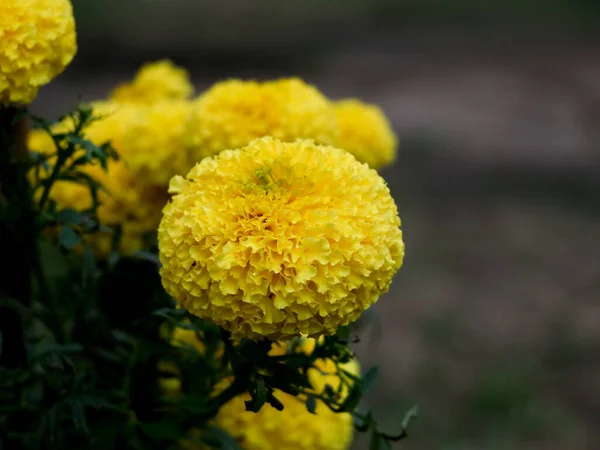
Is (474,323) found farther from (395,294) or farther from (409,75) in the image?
(409,75)

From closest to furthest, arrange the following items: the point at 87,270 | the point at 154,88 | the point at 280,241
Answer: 1. the point at 280,241
2. the point at 87,270
3. the point at 154,88

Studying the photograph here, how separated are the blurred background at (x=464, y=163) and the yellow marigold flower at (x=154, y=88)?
1.66 feet

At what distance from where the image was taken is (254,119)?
1101 millimetres

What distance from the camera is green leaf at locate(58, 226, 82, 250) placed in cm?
87

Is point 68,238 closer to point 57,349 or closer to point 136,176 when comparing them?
point 57,349

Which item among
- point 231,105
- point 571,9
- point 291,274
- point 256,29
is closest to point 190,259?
point 291,274

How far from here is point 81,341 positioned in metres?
1.01

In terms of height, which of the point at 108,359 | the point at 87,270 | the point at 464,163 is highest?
the point at 464,163

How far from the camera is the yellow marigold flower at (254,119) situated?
1.08 metres

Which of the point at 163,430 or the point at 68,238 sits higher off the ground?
the point at 68,238

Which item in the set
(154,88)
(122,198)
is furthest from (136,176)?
(154,88)

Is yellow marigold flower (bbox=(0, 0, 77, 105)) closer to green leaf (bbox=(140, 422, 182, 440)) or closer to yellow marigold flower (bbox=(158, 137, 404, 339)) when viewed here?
yellow marigold flower (bbox=(158, 137, 404, 339))

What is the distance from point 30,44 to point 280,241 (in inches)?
13.1

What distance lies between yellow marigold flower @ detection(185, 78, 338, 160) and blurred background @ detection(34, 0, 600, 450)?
209 millimetres
